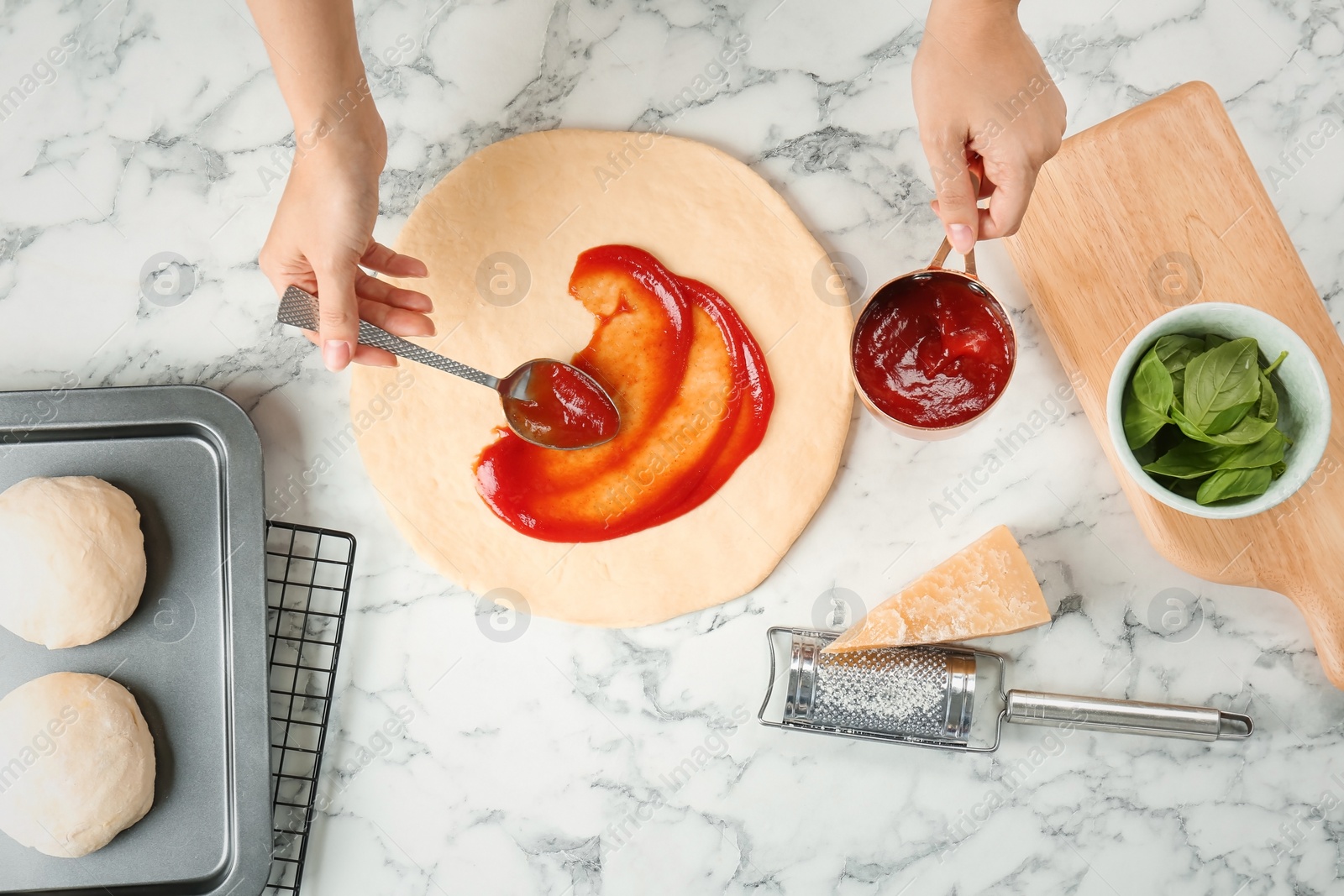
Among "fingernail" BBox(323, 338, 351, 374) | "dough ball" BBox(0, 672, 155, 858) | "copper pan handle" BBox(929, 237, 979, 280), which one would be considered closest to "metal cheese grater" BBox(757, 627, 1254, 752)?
"copper pan handle" BBox(929, 237, 979, 280)

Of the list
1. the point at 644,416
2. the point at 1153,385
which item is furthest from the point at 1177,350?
the point at 644,416

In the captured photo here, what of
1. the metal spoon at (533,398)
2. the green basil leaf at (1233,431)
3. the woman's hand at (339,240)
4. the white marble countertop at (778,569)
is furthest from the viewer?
the white marble countertop at (778,569)

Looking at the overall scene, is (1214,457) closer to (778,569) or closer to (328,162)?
(778,569)

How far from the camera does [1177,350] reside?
1.16m

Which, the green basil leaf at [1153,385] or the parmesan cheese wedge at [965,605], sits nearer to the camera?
the green basil leaf at [1153,385]

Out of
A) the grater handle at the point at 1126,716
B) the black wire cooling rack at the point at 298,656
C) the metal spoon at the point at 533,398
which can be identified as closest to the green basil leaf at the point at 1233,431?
the grater handle at the point at 1126,716

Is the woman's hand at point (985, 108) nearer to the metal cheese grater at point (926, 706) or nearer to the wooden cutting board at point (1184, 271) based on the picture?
the wooden cutting board at point (1184, 271)

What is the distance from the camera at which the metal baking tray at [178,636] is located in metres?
1.31

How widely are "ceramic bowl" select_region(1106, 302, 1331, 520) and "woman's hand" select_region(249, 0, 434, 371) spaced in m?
1.06

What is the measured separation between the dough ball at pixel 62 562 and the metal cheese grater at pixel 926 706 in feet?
3.37

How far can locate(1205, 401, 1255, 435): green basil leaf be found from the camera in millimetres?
1090

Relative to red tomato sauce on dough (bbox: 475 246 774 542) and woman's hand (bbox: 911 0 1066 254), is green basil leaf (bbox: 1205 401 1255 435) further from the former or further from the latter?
red tomato sauce on dough (bbox: 475 246 774 542)

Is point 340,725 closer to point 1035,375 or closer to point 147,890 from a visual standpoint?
point 147,890

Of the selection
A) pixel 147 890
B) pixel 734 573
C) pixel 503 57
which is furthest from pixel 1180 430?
pixel 147 890
